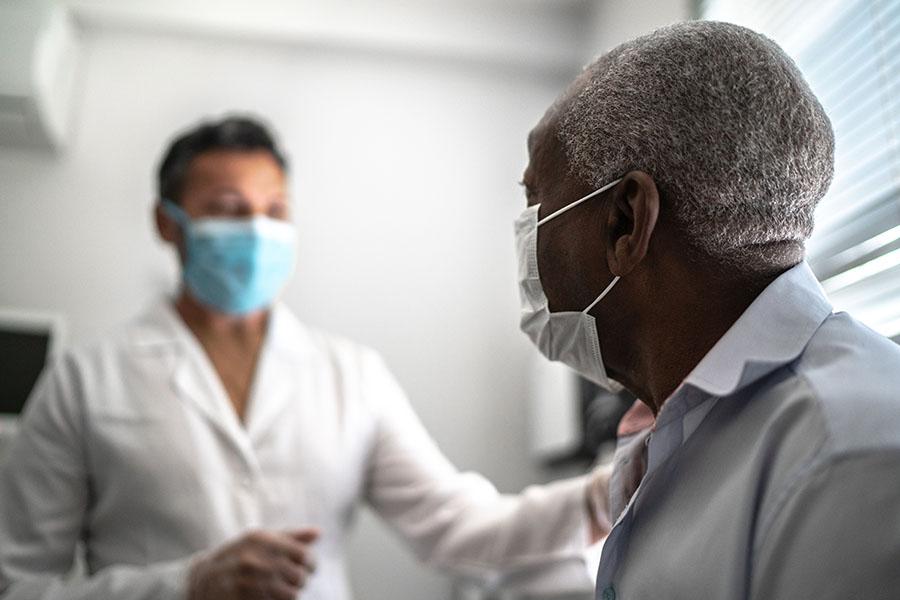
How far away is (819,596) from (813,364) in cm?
22

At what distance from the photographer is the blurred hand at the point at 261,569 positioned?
1.26m

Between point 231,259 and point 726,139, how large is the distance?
1.16 meters

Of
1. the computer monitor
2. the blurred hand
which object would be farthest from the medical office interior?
the blurred hand

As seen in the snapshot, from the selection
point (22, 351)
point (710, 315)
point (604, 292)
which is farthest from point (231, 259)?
point (710, 315)

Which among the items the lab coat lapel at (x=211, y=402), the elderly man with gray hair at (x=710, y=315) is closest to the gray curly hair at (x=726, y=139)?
the elderly man with gray hair at (x=710, y=315)

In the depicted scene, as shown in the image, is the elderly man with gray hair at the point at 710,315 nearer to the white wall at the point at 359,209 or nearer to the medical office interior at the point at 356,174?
the medical office interior at the point at 356,174

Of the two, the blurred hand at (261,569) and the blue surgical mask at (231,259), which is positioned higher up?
the blue surgical mask at (231,259)

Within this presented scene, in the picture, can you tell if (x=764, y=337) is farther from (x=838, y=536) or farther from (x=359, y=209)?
(x=359, y=209)

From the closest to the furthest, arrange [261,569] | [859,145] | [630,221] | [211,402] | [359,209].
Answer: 1. [630,221]
2. [261,569]
3. [859,145]
4. [211,402]
5. [359,209]

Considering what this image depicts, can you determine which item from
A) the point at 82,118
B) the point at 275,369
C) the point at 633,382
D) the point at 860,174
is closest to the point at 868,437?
the point at 633,382

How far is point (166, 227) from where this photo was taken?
1866 millimetres

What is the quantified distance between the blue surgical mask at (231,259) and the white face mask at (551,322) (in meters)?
0.85

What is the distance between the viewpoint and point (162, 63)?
2631 mm

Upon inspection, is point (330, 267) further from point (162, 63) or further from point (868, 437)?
point (868, 437)
